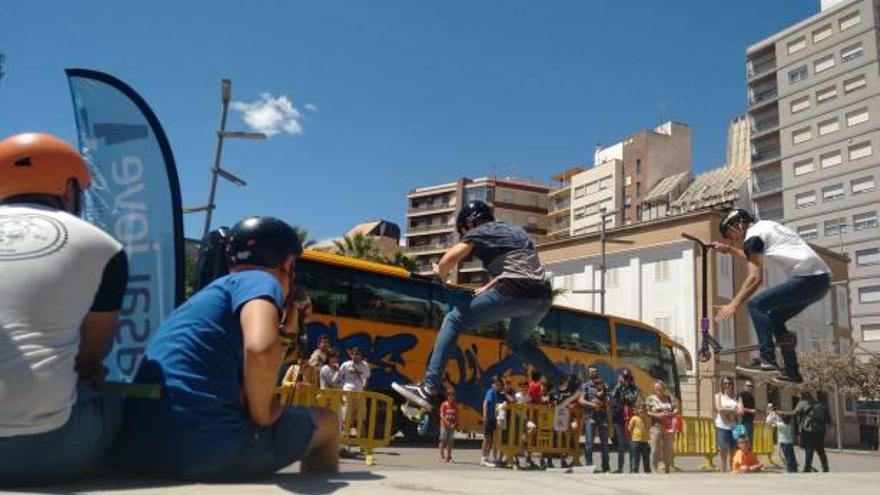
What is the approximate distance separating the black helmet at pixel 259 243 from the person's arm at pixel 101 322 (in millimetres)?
463

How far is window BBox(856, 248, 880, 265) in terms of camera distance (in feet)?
205

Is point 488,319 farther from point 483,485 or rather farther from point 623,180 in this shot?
point 623,180

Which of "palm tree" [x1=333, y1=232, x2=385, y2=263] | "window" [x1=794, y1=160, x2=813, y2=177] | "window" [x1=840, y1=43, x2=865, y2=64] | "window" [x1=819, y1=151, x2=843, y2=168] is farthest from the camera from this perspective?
"window" [x1=794, y1=160, x2=813, y2=177]

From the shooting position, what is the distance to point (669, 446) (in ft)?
44.0

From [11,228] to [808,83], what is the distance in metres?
76.0

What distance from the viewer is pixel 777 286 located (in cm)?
634

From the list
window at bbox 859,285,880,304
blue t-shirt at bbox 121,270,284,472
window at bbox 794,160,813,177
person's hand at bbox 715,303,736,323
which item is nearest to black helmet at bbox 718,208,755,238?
person's hand at bbox 715,303,736,323

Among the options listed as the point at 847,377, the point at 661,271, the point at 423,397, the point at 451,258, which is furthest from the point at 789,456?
the point at 661,271

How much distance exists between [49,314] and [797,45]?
78387mm

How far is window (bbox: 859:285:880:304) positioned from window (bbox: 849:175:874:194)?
26.2 ft

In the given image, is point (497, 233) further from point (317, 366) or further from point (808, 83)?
point (808, 83)

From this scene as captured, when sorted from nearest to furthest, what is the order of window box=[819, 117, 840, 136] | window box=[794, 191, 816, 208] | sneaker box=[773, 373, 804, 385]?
sneaker box=[773, 373, 804, 385]
window box=[819, 117, 840, 136]
window box=[794, 191, 816, 208]

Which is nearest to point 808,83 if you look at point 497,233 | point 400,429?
point 400,429

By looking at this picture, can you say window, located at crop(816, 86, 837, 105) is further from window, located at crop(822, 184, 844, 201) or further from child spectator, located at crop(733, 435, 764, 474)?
child spectator, located at crop(733, 435, 764, 474)
